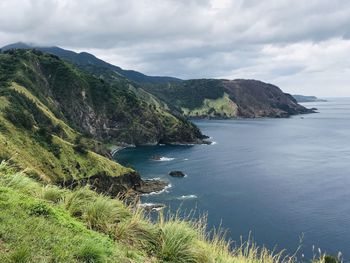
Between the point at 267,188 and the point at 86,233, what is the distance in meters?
104

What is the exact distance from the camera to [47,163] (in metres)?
92.6

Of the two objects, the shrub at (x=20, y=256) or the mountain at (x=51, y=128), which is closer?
the shrub at (x=20, y=256)

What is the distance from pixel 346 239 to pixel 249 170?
6125 centimetres

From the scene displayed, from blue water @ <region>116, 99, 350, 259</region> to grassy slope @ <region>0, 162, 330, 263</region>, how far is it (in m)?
41.7

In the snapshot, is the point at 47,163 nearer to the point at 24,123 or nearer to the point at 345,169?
the point at 24,123

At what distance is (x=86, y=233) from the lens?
34.0 ft

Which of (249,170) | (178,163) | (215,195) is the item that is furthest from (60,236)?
(178,163)

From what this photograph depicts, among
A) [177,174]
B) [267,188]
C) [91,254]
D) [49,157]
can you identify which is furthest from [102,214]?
[177,174]

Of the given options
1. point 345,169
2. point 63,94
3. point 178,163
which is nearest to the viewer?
point 345,169

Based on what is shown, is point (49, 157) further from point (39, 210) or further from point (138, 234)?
point (39, 210)

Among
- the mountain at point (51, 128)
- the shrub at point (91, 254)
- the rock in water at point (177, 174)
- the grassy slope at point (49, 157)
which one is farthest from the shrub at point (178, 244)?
the rock in water at point (177, 174)

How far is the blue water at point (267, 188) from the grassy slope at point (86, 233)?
41.7 m

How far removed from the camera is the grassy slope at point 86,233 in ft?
29.3

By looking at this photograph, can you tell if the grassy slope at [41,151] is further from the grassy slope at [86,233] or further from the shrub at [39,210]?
the shrub at [39,210]
